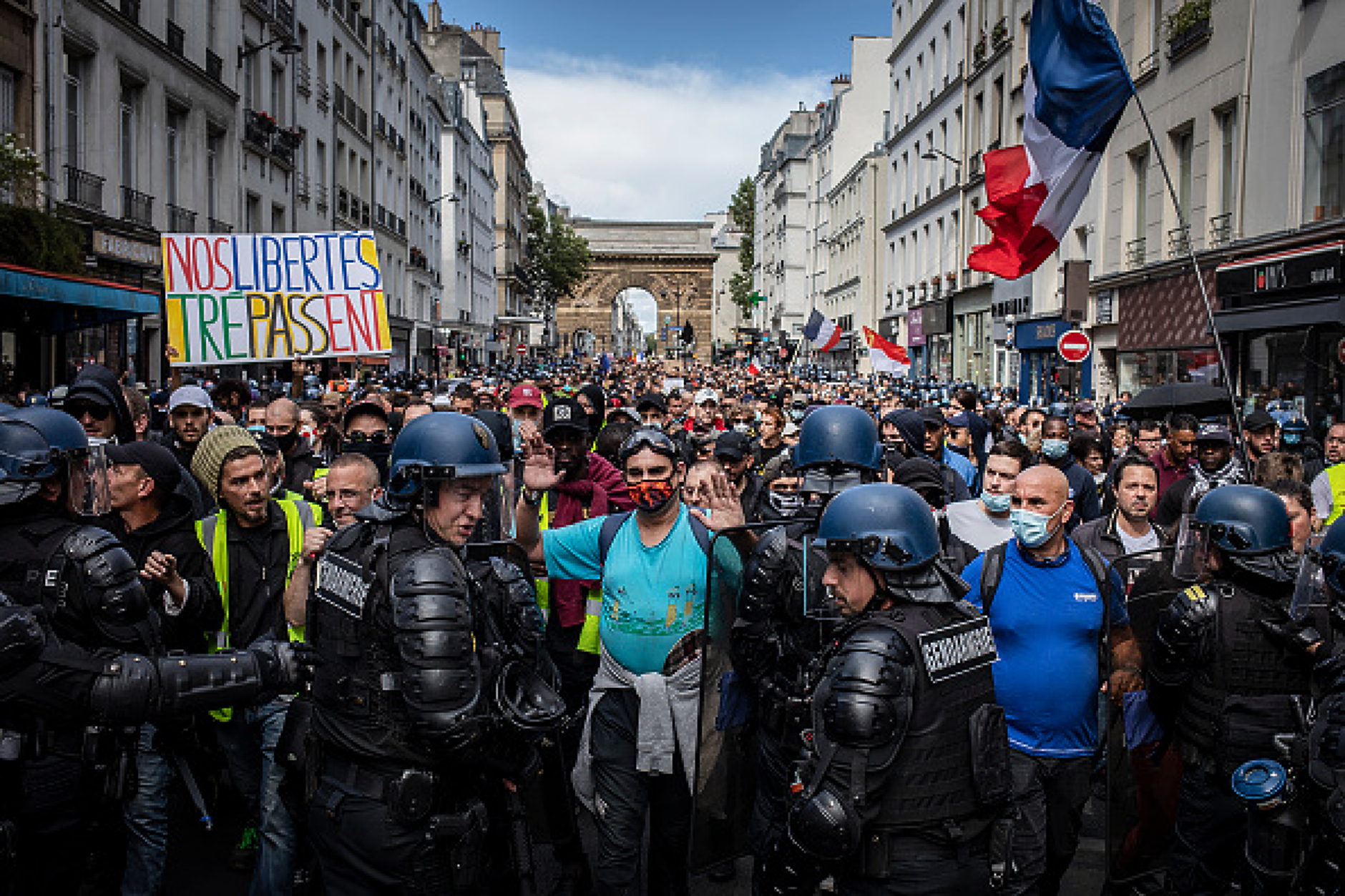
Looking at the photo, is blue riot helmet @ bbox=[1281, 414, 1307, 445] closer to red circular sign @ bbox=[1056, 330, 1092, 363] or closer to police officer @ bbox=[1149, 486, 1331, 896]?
red circular sign @ bbox=[1056, 330, 1092, 363]

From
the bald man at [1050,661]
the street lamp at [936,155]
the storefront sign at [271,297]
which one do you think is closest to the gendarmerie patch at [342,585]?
the bald man at [1050,661]

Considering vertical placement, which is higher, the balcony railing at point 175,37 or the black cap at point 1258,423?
the balcony railing at point 175,37

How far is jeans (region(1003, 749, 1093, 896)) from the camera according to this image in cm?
381

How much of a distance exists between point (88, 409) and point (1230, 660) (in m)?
5.67

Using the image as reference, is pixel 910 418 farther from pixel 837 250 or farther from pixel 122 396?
pixel 837 250

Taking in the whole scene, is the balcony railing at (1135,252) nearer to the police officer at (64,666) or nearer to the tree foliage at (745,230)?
the police officer at (64,666)

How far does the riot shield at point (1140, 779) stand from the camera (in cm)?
417

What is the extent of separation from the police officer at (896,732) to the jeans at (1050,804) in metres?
0.92

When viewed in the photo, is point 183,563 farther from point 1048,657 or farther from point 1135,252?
point 1135,252

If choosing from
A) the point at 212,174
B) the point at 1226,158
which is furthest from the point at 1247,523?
Answer: the point at 212,174

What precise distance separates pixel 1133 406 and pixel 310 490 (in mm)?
6128

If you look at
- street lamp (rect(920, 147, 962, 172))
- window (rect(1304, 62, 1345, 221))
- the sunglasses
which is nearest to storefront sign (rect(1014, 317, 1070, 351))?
street lamp (rect(920, 147, 962, 172))

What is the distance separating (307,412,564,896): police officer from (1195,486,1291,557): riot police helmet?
7.33 feet

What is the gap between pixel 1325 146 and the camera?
519 inches
